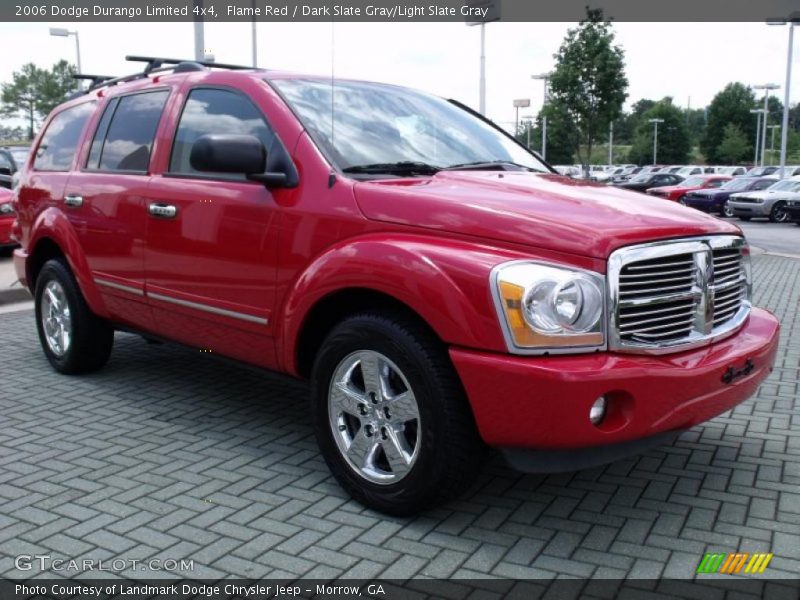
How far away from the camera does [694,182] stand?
34000 mm

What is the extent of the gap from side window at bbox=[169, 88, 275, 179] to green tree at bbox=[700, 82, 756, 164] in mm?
86551

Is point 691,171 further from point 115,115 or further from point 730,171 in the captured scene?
point 115,115

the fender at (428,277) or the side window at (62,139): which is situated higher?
the side window at (62,139)

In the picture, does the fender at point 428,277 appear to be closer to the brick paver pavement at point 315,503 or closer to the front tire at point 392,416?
the front tire at point 392,416

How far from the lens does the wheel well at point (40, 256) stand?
5.80 meters

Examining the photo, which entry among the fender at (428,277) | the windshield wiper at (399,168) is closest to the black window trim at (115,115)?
the windshield wiper at (399,168)

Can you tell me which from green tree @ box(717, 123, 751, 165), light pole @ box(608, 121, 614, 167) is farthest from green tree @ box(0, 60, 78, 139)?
green tree @ box(717, 123, 751, 165)

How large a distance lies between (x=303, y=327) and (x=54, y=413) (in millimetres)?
2116

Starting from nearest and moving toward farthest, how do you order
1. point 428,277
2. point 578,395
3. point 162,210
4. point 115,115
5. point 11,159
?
point 578,395, point 428,277, point 162,210, point 115,115, point 11,159

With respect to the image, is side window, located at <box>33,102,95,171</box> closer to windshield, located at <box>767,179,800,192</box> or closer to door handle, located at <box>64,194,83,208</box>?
door handle, located at <box>64,194,83,208</box>


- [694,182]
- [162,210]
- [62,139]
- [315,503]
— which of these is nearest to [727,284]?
[315,503]

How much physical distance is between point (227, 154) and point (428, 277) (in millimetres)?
1160

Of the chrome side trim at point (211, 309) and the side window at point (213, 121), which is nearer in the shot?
the chrome side trim at point (211, 309)

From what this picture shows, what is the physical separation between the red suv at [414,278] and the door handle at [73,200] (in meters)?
0.22
